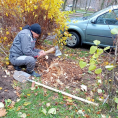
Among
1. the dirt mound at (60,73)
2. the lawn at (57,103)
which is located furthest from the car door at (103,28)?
the lawn at (57,103)

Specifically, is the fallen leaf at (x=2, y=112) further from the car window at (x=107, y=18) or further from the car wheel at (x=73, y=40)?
the car window at (x=107, y=18)

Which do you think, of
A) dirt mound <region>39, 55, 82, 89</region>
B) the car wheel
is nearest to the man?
dirt mound <region>39, 55, 82, 89</region>

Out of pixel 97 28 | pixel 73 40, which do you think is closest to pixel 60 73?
pixel 73 40

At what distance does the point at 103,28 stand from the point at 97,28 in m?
0.21

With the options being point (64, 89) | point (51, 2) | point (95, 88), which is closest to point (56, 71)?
point (64, 89)

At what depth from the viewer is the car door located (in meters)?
4.43

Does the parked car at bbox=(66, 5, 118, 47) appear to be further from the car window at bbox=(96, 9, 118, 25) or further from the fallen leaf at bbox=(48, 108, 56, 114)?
the fallen leaf at bbox=(48, 108, 56, 114)

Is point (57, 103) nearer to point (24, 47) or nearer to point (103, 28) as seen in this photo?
point (24, 47)

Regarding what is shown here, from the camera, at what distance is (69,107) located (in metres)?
2.23

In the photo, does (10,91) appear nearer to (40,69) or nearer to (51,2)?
(40,69)

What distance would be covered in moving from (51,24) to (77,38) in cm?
143

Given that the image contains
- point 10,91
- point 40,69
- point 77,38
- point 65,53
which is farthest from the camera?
point 77,38

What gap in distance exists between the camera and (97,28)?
14.8 feet

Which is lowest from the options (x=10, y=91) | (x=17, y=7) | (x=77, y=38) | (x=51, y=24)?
(x=10, y=91)
